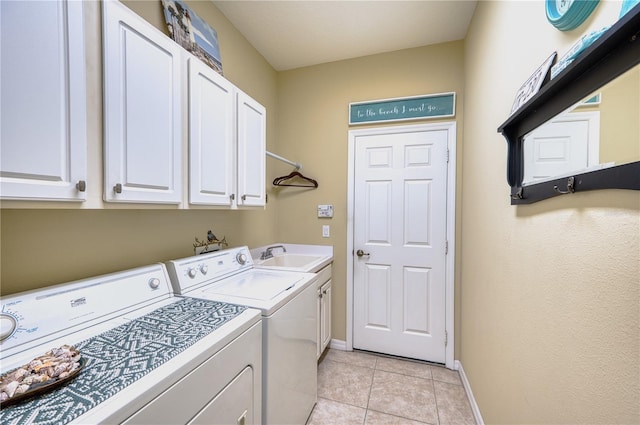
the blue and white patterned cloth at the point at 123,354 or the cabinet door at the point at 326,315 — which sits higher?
the blue and white patterned cloth at the point at 123,354

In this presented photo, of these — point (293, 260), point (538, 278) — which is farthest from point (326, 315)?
point (538, 278)

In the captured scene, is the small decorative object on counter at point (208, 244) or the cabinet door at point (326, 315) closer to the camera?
the small decorative object on counter at point (208, 244)

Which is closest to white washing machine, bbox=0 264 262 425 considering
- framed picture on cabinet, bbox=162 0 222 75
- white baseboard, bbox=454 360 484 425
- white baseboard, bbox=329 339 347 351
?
framed picture on cabinet, bbox=162 0 222 75

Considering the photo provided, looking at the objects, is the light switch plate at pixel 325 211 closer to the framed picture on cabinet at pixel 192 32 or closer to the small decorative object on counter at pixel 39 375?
the framed picture on cabinet at pixel 192 32

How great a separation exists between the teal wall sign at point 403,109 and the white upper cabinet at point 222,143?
1.06 metres

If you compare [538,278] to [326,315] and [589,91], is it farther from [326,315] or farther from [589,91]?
[326,315]

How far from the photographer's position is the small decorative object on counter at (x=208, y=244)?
172 centimetres

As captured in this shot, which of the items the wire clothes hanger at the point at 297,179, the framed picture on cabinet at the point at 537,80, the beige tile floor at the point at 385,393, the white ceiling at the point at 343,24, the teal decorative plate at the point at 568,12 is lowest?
the beige tile floor at the point at 385,393

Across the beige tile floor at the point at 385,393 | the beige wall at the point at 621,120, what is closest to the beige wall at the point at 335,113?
the beige tile floor at the point at 385,393

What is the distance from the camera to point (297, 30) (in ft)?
7.14

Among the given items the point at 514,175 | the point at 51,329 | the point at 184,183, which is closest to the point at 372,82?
the point at 514,175

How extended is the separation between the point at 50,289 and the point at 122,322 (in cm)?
26

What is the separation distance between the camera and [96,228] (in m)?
1.19

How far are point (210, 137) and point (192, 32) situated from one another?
2.71ft
